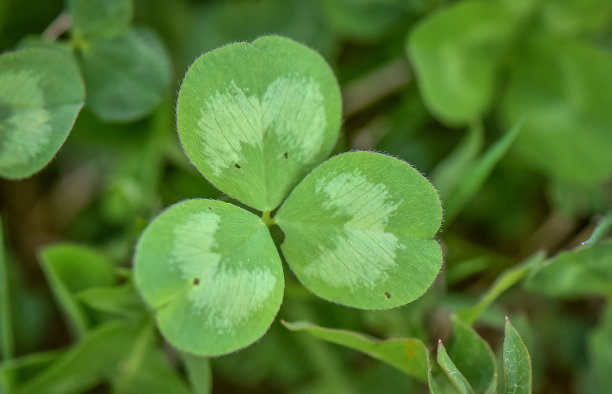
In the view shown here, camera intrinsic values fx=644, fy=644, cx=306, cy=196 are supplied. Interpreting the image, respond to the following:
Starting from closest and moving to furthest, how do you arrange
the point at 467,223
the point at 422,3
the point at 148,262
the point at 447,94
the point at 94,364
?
the point at 148,262, the point at 94,364, the point at 447,94, the point at 422,3, the point at 467,223

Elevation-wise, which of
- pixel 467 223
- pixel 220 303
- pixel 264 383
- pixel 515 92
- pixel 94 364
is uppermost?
pixel 220 303

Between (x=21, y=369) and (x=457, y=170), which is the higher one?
(x=457, y=170)

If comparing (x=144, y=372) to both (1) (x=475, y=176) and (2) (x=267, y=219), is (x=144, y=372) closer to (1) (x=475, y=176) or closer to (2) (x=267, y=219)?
(2) (x=267, y=219)

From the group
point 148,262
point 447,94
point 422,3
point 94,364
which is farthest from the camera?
point 422,3

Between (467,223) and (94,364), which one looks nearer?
(94,364)

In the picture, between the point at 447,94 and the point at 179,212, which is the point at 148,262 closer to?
the point at 179,212

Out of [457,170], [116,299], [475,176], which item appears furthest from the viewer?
[457,170]

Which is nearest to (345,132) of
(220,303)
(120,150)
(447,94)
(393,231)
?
(447,94)

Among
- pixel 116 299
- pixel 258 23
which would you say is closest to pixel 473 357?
pixel 116 299

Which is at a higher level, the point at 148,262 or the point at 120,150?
the point at 148,262
